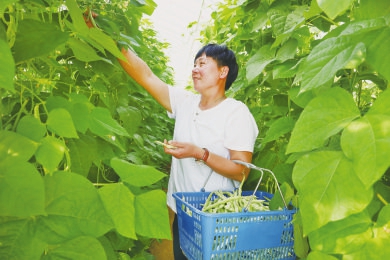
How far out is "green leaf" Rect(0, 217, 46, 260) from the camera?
1.53 ft

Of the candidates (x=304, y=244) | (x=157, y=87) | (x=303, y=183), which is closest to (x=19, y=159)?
(x=303, y=183)

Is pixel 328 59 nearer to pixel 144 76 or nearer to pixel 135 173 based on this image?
pixel 135 173

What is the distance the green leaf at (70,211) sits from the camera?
50cm

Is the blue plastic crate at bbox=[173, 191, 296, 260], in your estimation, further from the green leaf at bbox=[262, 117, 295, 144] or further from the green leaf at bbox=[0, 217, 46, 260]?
the green leaf at bbox=[0, 217, 46, 260]

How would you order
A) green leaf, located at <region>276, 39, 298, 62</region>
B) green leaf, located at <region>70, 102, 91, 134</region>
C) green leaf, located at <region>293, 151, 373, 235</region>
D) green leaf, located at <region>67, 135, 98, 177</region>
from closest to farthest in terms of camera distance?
green leaf, located at <region>293, 151, 373, 235</region> < green leaf, located at <region>70, 102, 91, 134</region> < green leaf, located at <region>67, 135, 98, 177</region> < green leaf, located at <region>276, 39, 298, 62</region>

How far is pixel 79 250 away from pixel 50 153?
14 centimetres

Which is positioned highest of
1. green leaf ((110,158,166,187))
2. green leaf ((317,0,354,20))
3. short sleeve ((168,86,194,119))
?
green leaf ((317,0,354,20))

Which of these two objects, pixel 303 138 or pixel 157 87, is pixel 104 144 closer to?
pixel 303 138

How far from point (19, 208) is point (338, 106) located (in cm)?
49

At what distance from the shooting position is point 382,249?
534mm

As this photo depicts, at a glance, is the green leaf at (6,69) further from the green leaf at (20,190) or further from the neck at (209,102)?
the neck at (209,102)

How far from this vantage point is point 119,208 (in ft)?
1.84

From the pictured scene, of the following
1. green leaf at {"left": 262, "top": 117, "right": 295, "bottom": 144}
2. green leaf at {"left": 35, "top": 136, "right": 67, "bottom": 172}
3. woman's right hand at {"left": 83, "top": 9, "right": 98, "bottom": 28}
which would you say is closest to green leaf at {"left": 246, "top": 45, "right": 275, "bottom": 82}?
green leaf at {"left": 262, "top": 117, "right": 295, "bottom": 144}

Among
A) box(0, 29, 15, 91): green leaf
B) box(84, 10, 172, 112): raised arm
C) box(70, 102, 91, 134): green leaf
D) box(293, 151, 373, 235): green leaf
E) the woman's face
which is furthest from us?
the woman's face
